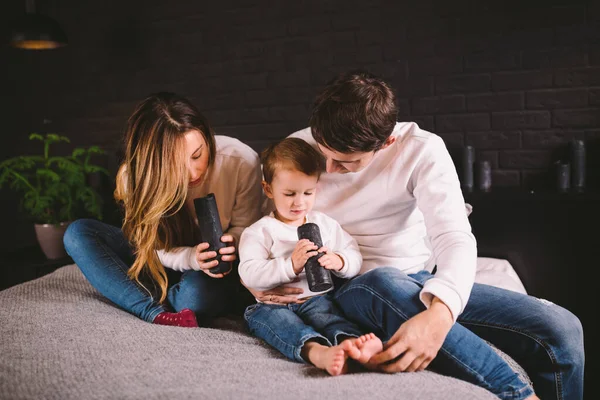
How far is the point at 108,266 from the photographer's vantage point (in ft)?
5.84

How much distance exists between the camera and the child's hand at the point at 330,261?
4.61ft

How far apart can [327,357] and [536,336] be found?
0.56 m

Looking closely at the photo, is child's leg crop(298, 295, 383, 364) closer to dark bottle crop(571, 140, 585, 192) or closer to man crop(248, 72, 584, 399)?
man crop(248, 72, 584, 399)

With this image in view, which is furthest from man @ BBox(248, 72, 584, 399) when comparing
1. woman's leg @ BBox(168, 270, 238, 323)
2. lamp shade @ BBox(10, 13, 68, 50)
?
lamp shade @ BBox(10, 13, 68, 50)

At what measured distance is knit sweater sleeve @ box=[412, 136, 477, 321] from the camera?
126 centimetres

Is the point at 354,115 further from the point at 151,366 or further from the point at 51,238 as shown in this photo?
the point at 51,238

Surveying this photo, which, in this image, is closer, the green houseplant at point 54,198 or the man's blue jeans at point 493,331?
the man's blue jeans at point 493,331

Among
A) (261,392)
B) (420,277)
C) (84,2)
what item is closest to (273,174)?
(420,277)

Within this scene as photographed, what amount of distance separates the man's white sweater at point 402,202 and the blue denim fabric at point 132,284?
43cm

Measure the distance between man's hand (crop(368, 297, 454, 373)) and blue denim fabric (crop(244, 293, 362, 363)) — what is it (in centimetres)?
17

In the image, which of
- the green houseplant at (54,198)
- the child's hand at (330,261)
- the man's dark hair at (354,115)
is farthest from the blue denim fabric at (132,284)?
the green houseplant at (54,198)

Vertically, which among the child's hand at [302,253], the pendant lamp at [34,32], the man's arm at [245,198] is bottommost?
the child's hand at [302,253]

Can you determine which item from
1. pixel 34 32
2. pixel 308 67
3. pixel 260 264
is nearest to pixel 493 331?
pixel 260 264

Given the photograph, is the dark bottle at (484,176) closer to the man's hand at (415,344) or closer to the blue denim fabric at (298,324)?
the blue denim fabric at (298,324)
